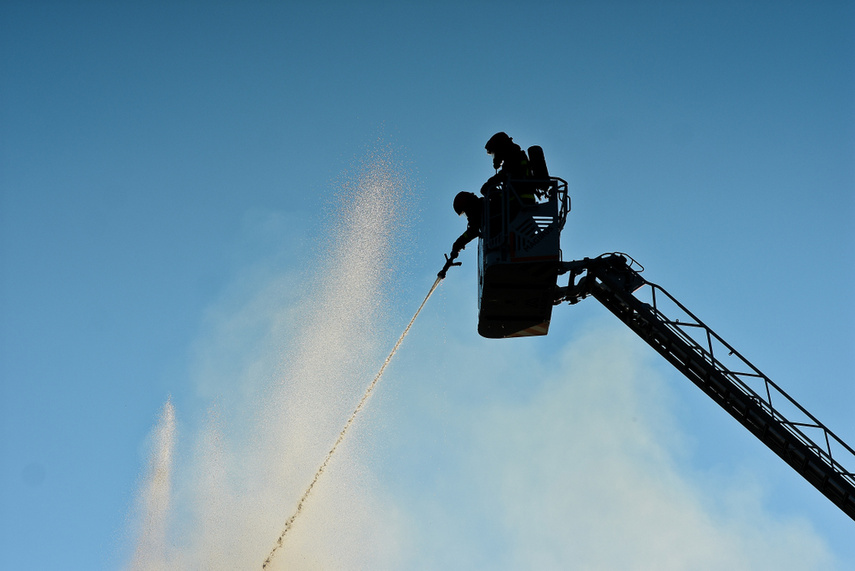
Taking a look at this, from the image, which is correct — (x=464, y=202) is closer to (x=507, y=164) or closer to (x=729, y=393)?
(x=507, y=164)

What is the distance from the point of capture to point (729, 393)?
19547mm

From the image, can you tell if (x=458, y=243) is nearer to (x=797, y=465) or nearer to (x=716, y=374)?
(x=716, y=374)

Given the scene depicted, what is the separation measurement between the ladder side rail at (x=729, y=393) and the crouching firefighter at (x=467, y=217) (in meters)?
2.98

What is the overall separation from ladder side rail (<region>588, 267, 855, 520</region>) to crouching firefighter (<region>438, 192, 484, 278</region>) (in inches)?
117

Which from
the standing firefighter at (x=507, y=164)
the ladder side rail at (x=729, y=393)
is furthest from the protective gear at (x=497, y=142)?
the ladder side rail at (x=729, y=393)

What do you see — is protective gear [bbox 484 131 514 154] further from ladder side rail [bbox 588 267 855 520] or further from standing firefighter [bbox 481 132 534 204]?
ladder side rail [bbox 588 267 855 520]

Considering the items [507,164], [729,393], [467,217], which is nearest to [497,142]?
[507,164]

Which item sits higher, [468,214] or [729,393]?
[468,214]

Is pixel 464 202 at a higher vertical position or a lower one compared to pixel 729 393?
higher

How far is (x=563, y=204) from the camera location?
19953 mm

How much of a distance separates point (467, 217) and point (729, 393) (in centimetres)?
727

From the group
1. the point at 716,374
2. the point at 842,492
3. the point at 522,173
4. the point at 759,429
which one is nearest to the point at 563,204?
the point at 522,173

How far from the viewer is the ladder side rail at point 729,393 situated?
A: 18938 mm

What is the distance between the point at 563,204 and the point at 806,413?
702cm
